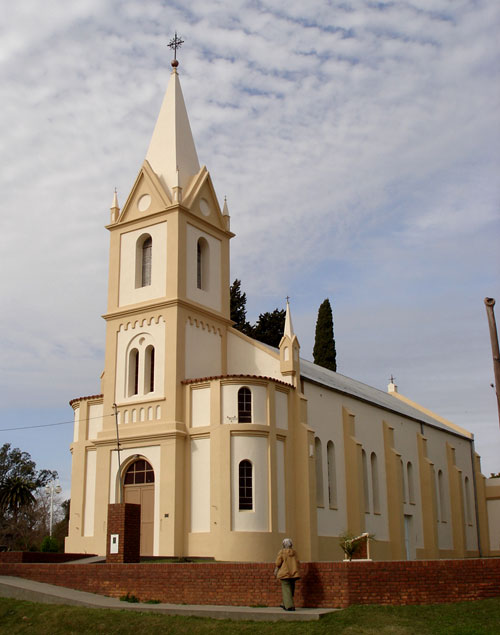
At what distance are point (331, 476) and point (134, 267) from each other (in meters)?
14.0

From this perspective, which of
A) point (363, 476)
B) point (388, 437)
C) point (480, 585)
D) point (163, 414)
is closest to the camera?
point (480, 585)

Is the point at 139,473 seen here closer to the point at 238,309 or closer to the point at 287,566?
the point at 287,566

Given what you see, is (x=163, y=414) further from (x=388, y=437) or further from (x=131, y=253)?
(x=388, y=437)

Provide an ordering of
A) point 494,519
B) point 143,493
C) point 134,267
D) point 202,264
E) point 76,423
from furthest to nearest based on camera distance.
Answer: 1. point 494,519
2. point 202,264
3. point 76,423
4. point 134,267
5. point 143,493

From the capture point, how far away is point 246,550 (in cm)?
2969

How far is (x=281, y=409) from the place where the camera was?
33.3 meters

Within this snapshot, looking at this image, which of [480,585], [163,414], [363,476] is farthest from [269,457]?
[480,585]

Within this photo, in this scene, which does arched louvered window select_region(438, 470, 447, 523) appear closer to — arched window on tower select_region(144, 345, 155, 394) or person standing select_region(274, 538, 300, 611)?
arched window on tower select_region(144, 345, 155, 394)

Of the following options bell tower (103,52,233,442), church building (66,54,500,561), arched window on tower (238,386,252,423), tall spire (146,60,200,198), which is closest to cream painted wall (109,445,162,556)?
church building (66,54,500,561)

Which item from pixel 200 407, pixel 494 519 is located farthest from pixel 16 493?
pixel 200 407

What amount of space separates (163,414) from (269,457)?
5024 millimetres

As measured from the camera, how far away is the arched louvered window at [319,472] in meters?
34.8

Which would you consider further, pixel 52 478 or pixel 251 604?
pixel 52 478

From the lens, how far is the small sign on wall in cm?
2425
